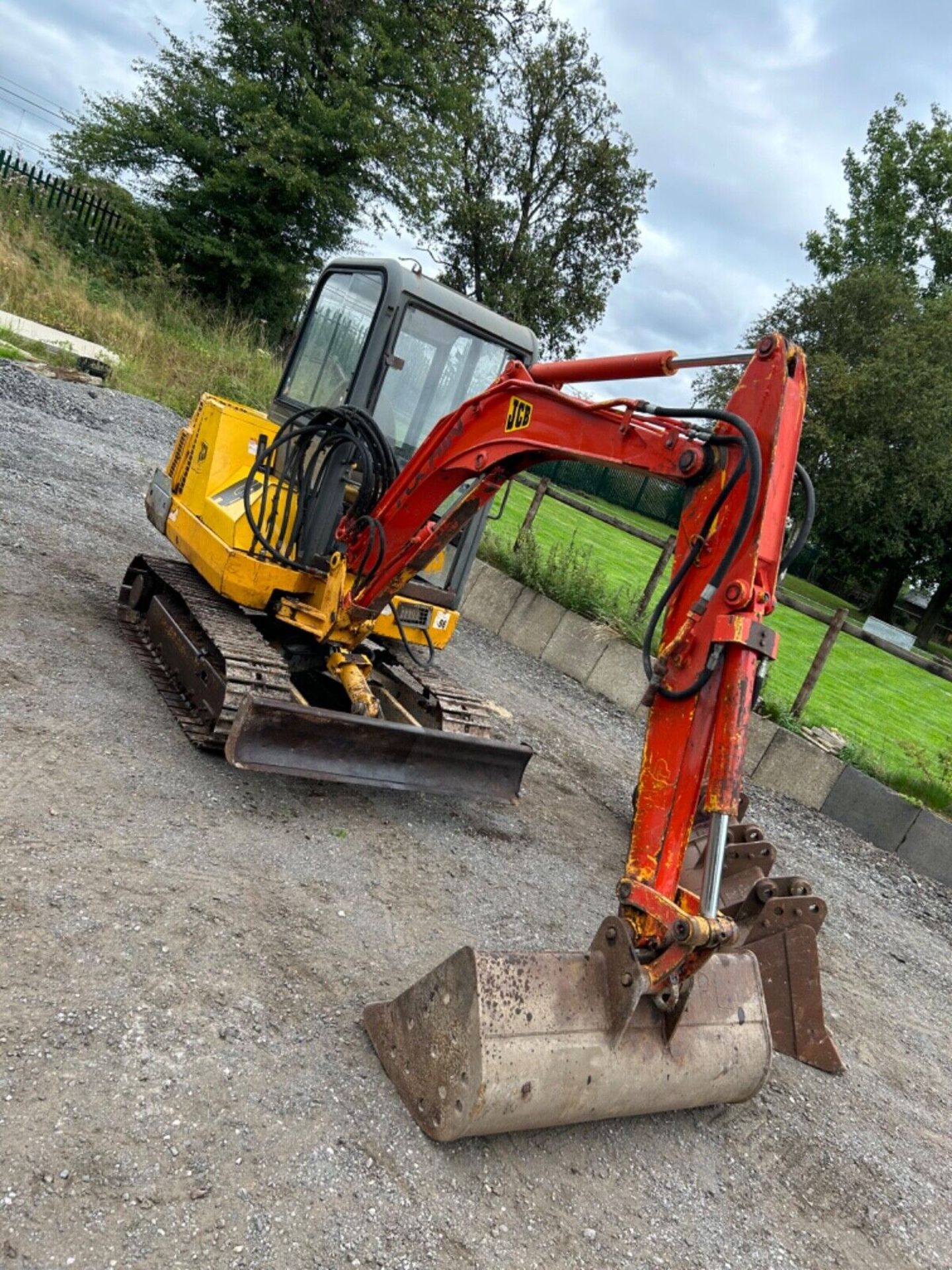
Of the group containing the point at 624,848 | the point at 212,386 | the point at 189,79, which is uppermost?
the point at 189,79

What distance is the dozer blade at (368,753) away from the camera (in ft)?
14.6

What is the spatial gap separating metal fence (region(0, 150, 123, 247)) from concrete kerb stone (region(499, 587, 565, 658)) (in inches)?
543

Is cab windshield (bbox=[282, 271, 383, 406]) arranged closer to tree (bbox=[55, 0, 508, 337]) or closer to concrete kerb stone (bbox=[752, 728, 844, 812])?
concrete kerb stone (bbox=[752, 728, 844, 812])

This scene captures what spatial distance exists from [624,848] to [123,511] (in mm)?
5652

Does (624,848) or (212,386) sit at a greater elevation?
Answer: (212,386)

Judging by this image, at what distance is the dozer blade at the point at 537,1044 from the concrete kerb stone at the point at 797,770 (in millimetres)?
5087

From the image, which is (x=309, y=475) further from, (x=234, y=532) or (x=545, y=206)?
(x=545, y=206)

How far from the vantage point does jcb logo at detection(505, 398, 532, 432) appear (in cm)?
414

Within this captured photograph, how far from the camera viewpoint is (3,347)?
41.4ft

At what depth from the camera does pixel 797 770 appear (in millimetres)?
8195

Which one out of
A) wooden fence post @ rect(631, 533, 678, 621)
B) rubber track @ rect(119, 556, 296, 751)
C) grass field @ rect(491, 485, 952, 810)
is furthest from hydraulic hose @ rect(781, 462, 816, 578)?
wooden fence post @ rect(631, 533, 678, 621)

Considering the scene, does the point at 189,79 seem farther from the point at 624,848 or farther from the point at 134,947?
the point at 134,947

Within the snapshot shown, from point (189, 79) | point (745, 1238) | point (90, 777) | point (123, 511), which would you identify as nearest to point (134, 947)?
point (90, 777)

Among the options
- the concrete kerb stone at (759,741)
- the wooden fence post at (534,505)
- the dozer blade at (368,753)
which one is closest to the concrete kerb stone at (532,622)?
the wooden fence post at (534,505)
